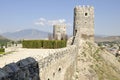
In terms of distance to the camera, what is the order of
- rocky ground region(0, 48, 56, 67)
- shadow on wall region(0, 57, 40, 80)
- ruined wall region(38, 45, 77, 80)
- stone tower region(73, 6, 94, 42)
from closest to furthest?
1. shadow on wall region(0, 57, 40, 80)
2. rocky ground region(0, 48, 56, 67)
3. ruined wall region(38, 45, 77, 80)
4. stone tower region(73, 6, 94, 42)

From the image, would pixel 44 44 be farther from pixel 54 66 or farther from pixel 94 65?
pixel 54 66

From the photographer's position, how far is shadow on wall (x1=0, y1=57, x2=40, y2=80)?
6.86 metres

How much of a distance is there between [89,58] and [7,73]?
31639 mm

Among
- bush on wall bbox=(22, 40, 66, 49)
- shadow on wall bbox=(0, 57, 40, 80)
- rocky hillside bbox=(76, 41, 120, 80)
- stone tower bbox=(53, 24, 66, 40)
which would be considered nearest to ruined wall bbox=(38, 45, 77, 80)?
shadow on wall bbox=(0, 57, 40, 80)

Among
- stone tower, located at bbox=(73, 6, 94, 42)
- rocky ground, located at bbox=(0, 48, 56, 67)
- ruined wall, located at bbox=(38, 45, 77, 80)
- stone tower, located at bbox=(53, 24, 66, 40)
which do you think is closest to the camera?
rocky ground, located at bbox=(0, 48, 56, 67)

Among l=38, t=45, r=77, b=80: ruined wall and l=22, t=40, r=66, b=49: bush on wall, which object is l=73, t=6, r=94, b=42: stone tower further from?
l=38, t=45, r=77, b=80: ruined wall

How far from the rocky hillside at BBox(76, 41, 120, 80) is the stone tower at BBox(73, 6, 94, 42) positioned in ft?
4.44

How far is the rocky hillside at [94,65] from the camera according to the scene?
113 feet

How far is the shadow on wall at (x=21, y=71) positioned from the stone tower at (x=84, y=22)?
30078mm

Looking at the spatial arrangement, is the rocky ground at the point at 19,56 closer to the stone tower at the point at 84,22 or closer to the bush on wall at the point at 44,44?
the bush on wall at the point at 44,44

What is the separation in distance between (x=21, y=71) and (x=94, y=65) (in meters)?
29.0

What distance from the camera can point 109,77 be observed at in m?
34.3

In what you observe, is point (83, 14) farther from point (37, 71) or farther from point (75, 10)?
point (37, 71)

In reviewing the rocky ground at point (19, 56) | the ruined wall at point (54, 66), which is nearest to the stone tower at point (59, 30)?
the rocky ground at point (19, 56)
